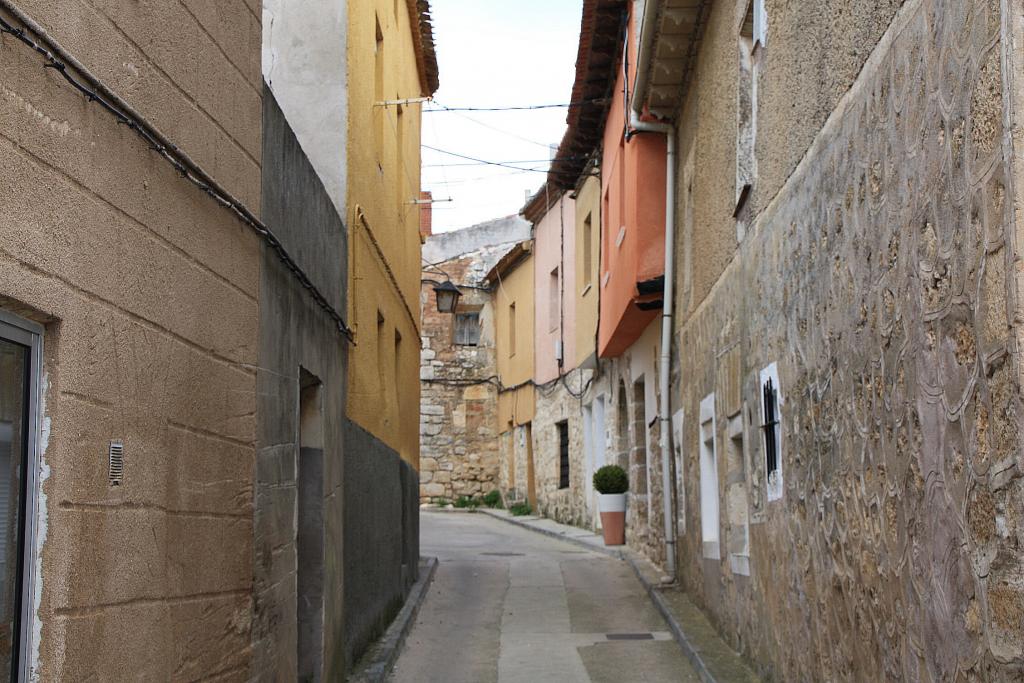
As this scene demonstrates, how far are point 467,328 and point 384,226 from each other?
19948 millimetres

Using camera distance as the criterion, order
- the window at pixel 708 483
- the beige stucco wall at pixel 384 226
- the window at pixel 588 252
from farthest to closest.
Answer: the window at pixel 588 252
the window at pixel 708 483
the beige stucco wall at pixel 384 226

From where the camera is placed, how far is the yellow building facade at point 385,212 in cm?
844

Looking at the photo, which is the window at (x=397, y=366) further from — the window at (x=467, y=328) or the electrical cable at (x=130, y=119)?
the window at (x=467, y=328)

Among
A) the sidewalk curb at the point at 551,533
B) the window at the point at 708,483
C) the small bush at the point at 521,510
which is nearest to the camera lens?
the window at the point at 708,483

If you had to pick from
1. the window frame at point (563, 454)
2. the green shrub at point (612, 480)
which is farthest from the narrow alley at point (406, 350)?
the window frame at point (563, 454)

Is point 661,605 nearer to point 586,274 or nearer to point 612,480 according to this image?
point 612,480

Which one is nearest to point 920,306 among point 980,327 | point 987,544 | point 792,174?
point 980,327

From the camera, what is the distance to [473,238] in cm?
3025

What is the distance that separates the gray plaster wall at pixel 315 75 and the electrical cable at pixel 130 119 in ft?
7.84

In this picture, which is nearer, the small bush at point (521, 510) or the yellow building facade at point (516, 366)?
the small bush at point (521, 510)

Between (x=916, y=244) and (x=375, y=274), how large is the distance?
5.93 meters

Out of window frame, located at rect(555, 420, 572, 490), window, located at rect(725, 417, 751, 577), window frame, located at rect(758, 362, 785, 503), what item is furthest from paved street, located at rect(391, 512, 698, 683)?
window frame, located at rect(555, 420, 572, 490)

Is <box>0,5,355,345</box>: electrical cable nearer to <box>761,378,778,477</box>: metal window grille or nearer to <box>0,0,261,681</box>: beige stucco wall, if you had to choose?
<box>0,0,261,681</box>: beige stucco wall

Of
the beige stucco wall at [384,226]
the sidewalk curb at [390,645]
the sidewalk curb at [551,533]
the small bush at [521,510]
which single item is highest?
the beige stucco wall at [384,226]
